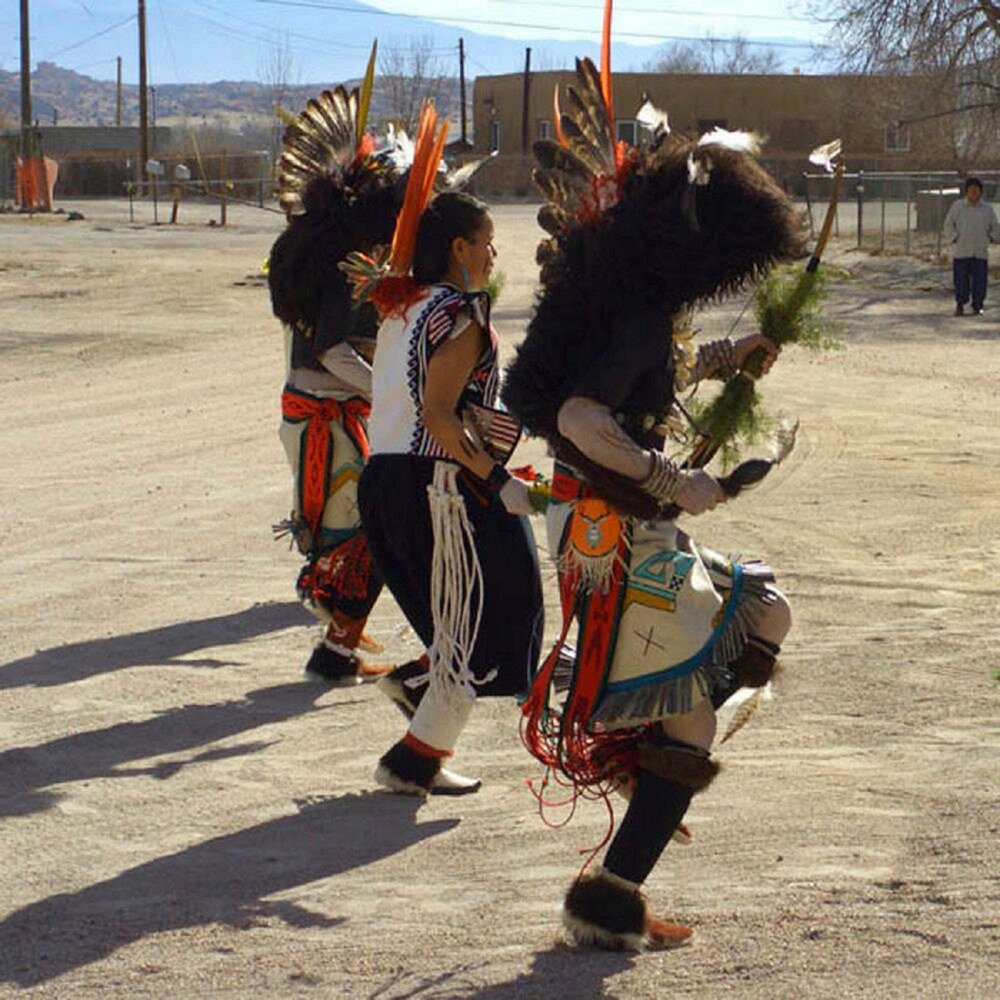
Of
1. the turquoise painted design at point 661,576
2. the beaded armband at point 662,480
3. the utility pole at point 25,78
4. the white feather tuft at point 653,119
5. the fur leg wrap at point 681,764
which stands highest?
the utility pole at point 25,78

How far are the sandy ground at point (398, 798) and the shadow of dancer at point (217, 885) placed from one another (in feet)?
0.04

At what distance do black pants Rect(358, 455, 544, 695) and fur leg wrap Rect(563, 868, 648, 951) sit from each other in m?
1.09

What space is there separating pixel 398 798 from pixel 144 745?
3.59ft

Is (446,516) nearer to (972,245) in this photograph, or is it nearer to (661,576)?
(661,576)

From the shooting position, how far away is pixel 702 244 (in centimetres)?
395

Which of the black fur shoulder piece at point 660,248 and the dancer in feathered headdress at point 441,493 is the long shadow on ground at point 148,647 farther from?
the black fur shoulder piece at point 660,248

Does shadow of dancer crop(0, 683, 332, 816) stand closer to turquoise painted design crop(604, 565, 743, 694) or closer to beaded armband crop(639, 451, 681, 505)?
turquoise painted design crop(604, 565, 743, 694)

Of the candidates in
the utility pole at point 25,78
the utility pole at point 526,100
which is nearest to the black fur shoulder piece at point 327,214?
the utility pole at point 25,78

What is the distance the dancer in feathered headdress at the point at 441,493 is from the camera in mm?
4977

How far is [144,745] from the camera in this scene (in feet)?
19.1

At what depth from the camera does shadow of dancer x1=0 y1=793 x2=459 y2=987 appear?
419 centimetres

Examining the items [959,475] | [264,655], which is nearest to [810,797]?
[264,655]

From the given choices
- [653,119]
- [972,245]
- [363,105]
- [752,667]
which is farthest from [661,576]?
[972,245]

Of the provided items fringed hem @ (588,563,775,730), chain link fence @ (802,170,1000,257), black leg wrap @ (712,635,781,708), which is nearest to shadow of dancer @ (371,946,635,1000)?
fringed hem @ (588,563,775,730)
